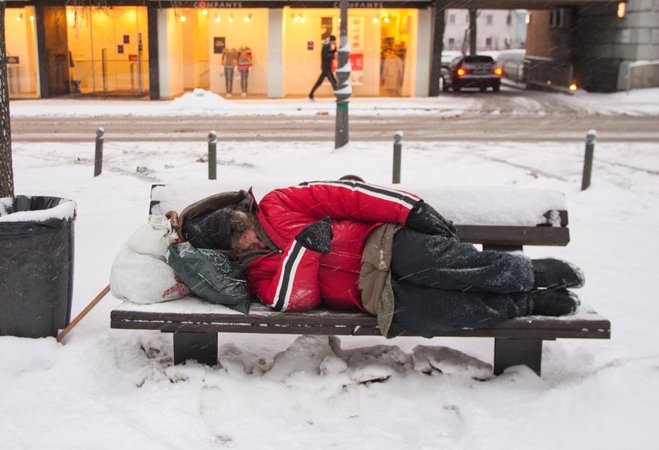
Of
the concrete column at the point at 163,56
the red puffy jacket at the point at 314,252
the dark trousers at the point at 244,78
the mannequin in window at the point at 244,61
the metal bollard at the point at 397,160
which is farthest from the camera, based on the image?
the dark trousers at the point at 244,78

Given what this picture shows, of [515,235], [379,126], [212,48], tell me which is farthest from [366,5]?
[515,235]

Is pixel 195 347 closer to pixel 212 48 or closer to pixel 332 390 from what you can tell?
pixel 332 390

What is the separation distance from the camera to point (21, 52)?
83.8ft

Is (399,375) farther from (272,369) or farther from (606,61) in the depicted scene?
(606,61)

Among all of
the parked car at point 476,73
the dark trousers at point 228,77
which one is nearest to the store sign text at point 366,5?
the dark trousers at point 228,77

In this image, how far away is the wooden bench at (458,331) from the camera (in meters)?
3.85

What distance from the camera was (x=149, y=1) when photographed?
24.1 metres

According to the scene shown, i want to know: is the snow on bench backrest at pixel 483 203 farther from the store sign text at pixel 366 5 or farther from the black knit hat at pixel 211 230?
the store sign text at pixel 366 5

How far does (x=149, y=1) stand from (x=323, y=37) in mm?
5986

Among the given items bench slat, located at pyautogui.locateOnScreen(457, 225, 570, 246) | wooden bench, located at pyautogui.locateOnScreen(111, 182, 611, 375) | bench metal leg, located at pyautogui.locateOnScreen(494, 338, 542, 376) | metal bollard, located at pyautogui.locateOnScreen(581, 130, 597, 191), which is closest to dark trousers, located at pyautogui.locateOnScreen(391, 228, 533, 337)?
wooden bench, located at pyautogui.locateOnScreen(111, 182, 611, 375)

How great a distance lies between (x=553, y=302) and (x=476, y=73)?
25698 mm

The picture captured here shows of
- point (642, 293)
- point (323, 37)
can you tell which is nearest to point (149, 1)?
point (323, 37)

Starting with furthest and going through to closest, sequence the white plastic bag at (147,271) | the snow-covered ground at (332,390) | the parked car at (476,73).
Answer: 1. the parked car at (476,73)
2. the white plastic bag at (147,271)
3. the snow-covered ground at (332,390)

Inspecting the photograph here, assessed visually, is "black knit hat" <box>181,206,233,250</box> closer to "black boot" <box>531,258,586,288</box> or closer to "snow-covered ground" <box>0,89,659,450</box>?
"snow-covered ground" <box>0,89,659,450</box>
